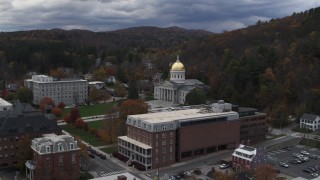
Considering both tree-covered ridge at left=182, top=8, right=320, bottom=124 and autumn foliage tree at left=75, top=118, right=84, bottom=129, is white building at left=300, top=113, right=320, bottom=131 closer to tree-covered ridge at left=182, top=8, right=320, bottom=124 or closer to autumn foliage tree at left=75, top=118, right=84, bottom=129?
tree-covered ridge at left=182, top=8, right=320, bottom=124

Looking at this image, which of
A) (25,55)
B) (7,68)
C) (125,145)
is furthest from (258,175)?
(25,55)

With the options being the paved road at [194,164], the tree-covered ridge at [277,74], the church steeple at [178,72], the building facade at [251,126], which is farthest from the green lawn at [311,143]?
the church steeple at [178,72]

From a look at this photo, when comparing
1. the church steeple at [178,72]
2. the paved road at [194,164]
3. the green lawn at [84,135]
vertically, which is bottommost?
the paved road at [194,164]

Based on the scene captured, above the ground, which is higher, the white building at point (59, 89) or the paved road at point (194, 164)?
the white building at point (59, 89)

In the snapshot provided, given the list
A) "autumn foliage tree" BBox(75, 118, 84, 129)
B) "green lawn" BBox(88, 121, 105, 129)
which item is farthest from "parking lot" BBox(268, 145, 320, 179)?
"autumn foliage tree" BBox(75, 118, 84, 129)

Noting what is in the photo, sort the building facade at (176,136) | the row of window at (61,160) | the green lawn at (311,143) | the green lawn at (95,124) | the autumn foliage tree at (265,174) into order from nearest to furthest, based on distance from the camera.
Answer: the autumn foliage tree at (265,174)
the row of window at (61,160)
the building facade at (176,136)
the green lawn at (311,143)
the green lawn at (95,124)

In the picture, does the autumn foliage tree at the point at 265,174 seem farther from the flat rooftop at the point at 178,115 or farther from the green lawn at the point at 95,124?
the green lawn at the point at 95,124
